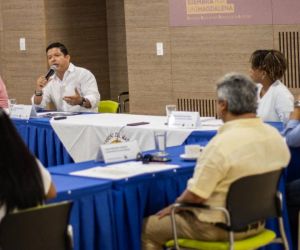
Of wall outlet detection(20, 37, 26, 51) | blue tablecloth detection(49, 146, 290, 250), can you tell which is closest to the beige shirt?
blue tablecloth detection(49, 146, 290, 250)

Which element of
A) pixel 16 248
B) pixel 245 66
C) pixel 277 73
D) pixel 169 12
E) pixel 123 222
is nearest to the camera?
pixel 16 248

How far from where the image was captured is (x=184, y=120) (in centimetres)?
613

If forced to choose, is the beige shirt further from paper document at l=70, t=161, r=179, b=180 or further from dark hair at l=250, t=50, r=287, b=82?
dark hair at l=250, t=50, r=287, b=82

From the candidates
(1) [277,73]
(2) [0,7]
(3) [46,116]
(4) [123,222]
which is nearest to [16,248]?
(4) [123,222]

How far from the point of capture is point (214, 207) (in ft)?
13.3

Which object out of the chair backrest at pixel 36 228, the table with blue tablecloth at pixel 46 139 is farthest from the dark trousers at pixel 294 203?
the chair backrest at pixel 36 228

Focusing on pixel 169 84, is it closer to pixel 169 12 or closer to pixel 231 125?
pixel 169 12

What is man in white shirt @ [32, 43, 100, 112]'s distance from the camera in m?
7.74

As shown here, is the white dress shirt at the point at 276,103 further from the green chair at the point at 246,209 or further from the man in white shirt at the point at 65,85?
the man in white shirt at the point at 65,85

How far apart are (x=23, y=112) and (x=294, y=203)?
2966 mm

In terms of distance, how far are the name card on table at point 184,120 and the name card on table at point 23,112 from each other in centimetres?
153

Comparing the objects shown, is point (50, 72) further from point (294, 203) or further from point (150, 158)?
point (294, 203)

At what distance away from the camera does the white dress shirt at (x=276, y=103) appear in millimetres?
6070

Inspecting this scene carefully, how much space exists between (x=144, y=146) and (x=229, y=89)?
6.69 feet
